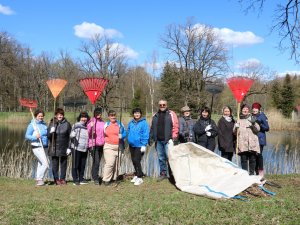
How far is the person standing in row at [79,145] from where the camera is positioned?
7.50m

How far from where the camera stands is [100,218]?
16.0 ft

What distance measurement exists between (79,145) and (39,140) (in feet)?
2.61

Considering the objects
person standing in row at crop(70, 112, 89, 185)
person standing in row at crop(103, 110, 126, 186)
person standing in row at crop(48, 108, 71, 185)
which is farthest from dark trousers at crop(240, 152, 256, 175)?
person standing in row at crop(48, 108, 71, 185)

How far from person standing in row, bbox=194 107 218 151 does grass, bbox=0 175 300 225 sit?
1.65m

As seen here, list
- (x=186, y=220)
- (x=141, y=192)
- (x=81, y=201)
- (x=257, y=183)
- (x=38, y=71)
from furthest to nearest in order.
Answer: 1. (x=38, y=71)
2. (x=141, y=192)
3. (x=257, y=183)
4. (x=81, y=201)
5. (x=186, y=220)

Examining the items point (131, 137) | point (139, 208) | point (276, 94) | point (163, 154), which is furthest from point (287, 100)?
point (139, 208)

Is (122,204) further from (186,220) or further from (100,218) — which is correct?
(186,220)

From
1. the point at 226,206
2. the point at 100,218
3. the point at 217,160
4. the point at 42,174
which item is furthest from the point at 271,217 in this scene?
the point at 42,174

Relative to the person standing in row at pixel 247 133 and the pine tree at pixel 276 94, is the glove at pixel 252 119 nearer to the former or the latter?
the person standing in row at pixel 247 133

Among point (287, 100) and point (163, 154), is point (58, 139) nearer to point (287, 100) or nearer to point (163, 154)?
point (163, 154)

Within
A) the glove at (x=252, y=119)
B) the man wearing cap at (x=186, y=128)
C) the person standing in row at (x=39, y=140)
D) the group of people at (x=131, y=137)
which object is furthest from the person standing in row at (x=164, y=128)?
the person standing in row at (x=39, y=140)

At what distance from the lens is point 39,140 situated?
24.0ft

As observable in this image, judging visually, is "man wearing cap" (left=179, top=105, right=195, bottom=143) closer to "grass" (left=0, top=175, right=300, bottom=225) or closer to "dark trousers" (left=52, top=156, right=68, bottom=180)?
"grass" (left=0, top=175, right=300, bottom=225)

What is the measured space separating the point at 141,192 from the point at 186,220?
1.78 meters
